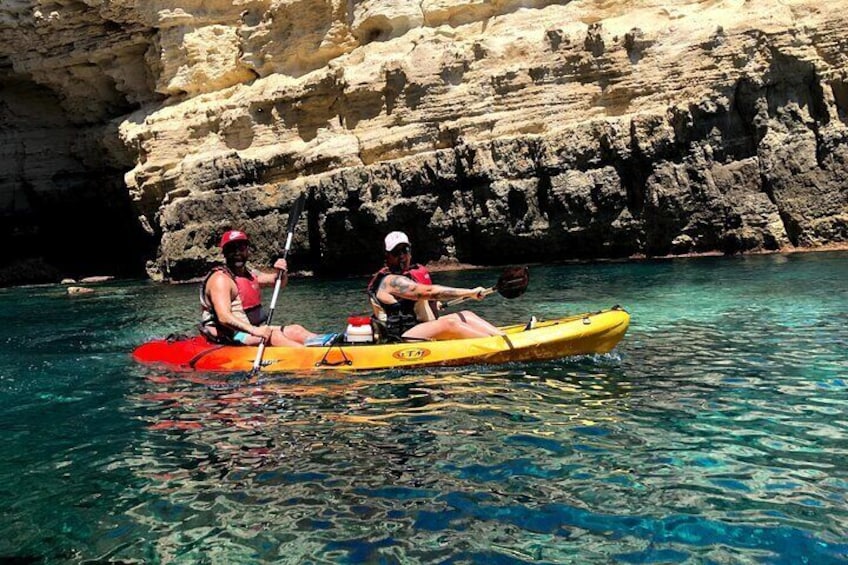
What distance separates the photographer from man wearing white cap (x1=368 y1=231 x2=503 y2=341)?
7.48 metres

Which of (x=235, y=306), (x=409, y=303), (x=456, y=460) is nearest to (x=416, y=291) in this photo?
(x=409, y=303)

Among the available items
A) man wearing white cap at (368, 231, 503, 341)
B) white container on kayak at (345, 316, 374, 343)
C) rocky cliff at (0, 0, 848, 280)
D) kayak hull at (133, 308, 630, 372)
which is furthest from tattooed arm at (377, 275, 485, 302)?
rocky cliff at (0, 0, 848, 280)

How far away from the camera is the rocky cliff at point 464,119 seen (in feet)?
58.8

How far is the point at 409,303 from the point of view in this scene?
25.5 ft

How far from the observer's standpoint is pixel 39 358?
9.54 meters

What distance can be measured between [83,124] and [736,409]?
31.8 m

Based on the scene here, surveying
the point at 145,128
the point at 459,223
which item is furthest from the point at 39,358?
the point at 145,128

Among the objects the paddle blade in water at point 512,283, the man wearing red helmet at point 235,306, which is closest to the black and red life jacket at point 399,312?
the paddle blade in water at point 512,283

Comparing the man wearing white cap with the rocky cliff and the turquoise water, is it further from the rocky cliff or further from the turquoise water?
the rocky cliff

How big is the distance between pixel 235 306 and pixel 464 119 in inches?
554

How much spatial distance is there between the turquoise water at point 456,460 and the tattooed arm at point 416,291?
2.50 feet

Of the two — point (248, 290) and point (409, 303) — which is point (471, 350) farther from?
point (248, 290)

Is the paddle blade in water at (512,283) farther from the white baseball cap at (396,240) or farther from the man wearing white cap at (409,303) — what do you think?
the white baseball cap at (396,240)

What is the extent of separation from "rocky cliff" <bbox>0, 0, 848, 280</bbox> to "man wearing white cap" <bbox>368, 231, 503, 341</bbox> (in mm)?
A: 12396
